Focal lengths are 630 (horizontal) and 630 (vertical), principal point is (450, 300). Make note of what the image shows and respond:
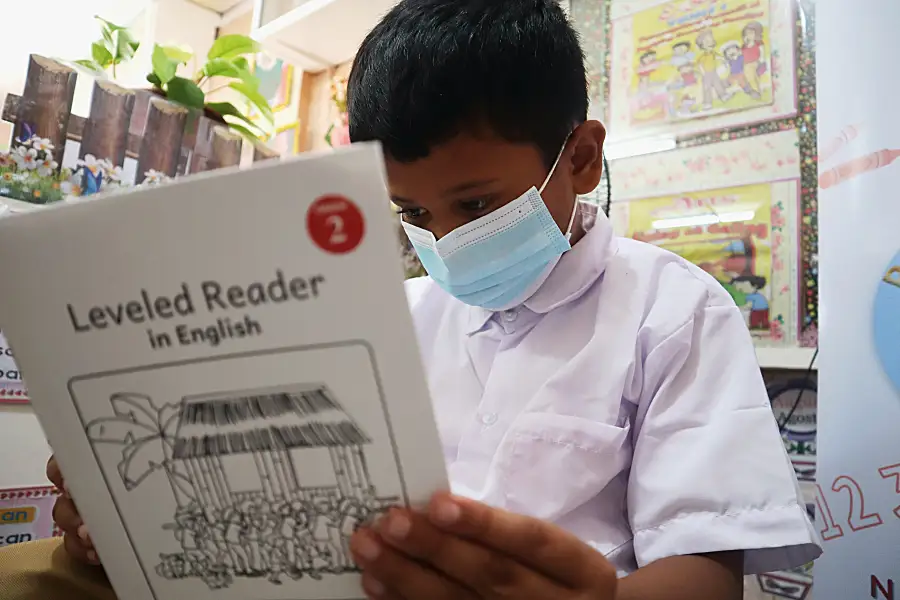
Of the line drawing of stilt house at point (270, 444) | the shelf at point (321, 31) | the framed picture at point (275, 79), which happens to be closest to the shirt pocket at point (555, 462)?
the line drawing of stilt house at point (270, 444)

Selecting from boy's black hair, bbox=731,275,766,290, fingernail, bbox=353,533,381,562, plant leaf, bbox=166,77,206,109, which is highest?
plant leaf, bbox=166,77,206,109

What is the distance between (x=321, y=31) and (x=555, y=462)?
1.28 m

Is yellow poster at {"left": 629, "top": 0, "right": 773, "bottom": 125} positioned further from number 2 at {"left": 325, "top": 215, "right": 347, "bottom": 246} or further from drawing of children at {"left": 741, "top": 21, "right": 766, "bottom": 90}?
number 2 at {"left": 325, "top": 215, "right": 347, "bottom": 246}

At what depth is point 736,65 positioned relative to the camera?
Result: 39.8 inches

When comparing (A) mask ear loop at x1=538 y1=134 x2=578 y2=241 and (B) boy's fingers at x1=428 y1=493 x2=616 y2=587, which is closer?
(B) boy's fingers at x1=428 y1=493 x2=616 y2=587

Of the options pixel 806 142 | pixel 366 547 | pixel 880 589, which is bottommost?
pixel 880 589

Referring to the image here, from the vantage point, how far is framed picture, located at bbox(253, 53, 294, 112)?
5.65 ft

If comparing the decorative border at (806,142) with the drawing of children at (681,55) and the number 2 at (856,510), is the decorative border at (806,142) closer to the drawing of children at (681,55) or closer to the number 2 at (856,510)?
the drawing of children at (681,55)

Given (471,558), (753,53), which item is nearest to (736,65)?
(753,53)

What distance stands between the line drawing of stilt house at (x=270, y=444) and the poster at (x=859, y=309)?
Result: 2.10 feet

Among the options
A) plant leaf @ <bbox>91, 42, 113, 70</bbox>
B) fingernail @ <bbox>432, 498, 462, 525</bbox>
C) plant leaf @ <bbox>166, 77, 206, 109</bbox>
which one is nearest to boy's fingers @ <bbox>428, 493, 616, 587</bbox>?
fingernail @ <bbox>432, 498, 462, 525</bbox>

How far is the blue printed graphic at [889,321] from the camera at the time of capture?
2.28 ft

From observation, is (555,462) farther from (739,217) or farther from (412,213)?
(739,217)

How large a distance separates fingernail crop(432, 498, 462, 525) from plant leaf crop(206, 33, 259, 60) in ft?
3.87
